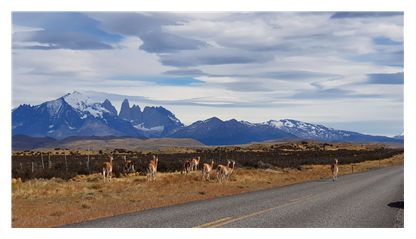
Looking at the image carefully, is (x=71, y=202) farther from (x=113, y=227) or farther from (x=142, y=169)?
(x=142, y=169)

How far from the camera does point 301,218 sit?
14188mm

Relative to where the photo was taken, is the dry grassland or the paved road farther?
the dry grassland

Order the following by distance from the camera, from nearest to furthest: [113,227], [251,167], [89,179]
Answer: [113,227] < [89,179] < [251,167]

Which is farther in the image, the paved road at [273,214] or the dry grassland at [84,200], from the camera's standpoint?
the dry grassland at [84,200]

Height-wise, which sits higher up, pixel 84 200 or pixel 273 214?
pixel 273 214

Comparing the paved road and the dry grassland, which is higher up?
the paved road

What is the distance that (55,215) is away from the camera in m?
16.4

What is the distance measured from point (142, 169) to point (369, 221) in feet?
119

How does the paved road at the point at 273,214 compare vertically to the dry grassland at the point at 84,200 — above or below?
above

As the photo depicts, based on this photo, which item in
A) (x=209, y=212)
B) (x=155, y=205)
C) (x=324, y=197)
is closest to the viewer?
(x=209, y=212)

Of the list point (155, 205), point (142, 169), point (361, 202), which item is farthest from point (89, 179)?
point (361, 202)

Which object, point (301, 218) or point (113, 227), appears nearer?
point (113, 227)

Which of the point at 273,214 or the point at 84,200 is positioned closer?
the point at 273,214
